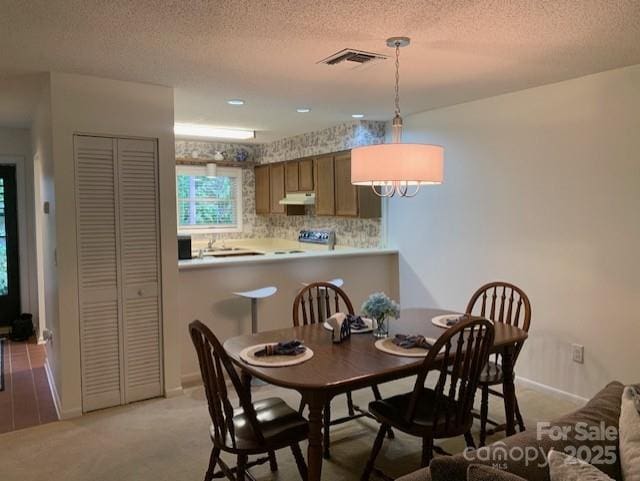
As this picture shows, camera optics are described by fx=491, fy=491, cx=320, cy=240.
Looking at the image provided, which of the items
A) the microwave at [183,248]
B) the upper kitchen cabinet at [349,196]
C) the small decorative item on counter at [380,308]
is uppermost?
the upper kitchen cabinet at [349,196]

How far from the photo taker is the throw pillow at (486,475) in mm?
1111

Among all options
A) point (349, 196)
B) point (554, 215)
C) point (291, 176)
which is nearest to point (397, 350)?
point (554, 215)

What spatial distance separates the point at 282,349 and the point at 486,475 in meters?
1.39

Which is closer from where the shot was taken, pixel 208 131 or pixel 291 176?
pixel 208 131

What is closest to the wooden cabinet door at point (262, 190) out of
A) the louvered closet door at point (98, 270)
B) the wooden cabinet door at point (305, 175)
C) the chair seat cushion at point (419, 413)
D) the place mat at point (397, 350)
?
the wooden cabinet door at point (305, 175)

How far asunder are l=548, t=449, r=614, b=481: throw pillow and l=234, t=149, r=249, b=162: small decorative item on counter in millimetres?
6245

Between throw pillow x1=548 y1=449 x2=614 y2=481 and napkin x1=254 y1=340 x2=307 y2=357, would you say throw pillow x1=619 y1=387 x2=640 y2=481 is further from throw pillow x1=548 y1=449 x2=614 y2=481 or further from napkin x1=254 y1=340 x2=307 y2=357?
Answer: napkin x1=254 y1=340 x2=307 y2=357

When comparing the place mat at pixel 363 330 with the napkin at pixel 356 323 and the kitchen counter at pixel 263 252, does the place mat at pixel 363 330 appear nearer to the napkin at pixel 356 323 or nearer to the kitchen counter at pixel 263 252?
the napkin at pixel 356 323

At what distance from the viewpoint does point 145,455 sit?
284cm

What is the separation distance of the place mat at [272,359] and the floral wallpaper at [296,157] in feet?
9.89

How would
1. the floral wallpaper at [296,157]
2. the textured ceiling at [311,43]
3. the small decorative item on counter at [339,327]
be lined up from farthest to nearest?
the floral wallpaper at [296,157] < the small decorative item on counter at [339,327] < the textured ceiling at [311,43]

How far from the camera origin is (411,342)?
253 centimetres

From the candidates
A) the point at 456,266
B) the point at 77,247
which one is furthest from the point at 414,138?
the point at 77,247

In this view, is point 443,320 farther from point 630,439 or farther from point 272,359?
point 630,439
